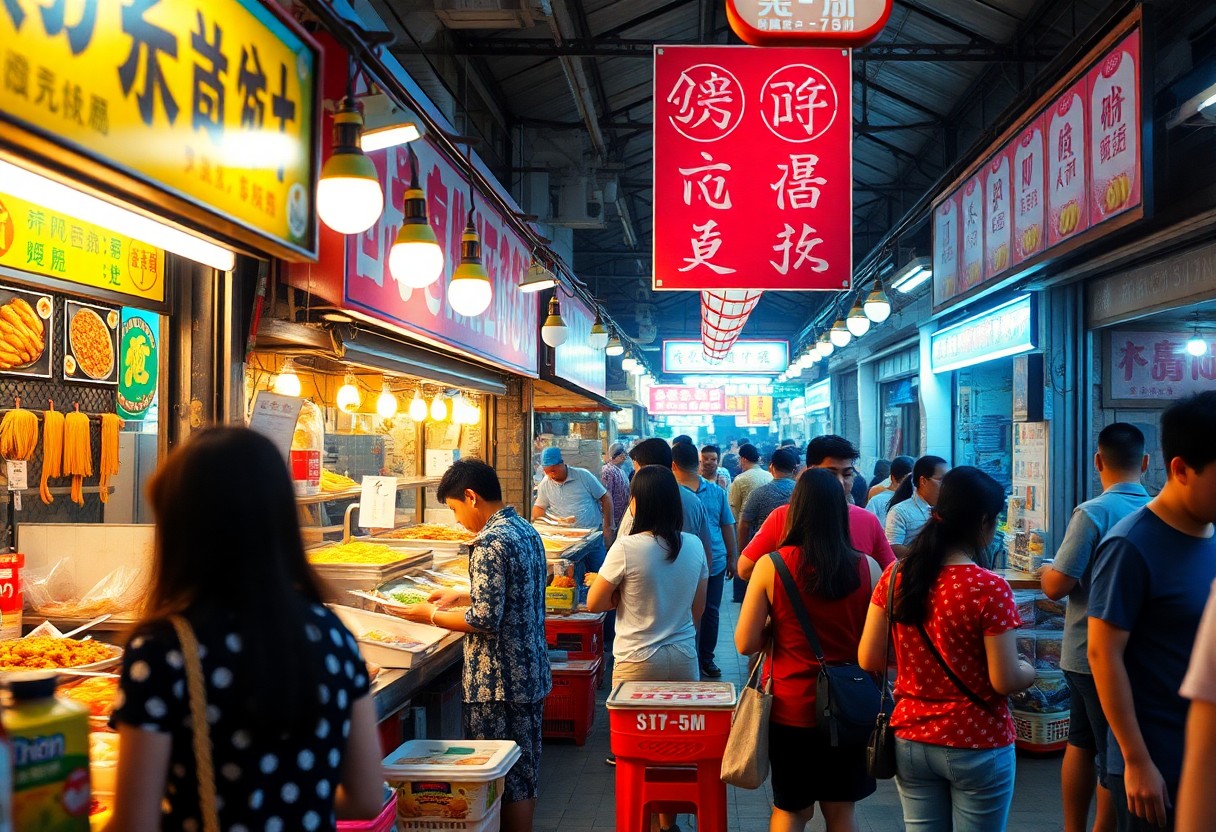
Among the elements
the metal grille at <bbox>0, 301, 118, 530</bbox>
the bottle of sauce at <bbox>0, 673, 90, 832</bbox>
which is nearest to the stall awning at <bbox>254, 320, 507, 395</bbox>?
the metal grille at <bbox>0, 301, 118, 530</bbox>

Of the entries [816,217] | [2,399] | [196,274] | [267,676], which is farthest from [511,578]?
[2,399]

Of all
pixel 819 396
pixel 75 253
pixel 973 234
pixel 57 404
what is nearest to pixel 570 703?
pixel 75 253

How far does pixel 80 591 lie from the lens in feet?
14.1

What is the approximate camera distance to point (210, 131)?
2.71 metres

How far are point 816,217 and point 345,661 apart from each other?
5209 mm

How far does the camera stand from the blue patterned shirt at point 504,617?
4305 mm

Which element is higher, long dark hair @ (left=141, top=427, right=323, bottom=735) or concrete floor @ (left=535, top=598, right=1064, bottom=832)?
long dark hair @ (left=141, top=427, right=323, bottom=735)

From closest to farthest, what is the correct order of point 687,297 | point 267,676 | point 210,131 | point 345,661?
point 267,676 < point 345,661 < point 210,131 < point 687,297

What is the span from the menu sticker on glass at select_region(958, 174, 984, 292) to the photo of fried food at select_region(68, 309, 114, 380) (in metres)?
7.07

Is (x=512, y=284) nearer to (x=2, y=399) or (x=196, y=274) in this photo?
(x=2, y=399)

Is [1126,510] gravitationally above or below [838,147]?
below

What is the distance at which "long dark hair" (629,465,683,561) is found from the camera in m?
4.71

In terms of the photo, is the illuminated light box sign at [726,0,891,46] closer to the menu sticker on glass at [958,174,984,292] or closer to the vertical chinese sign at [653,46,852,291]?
the vertical chinese sign at [653,46,852,291]

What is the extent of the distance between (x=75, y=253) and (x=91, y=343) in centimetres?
263
